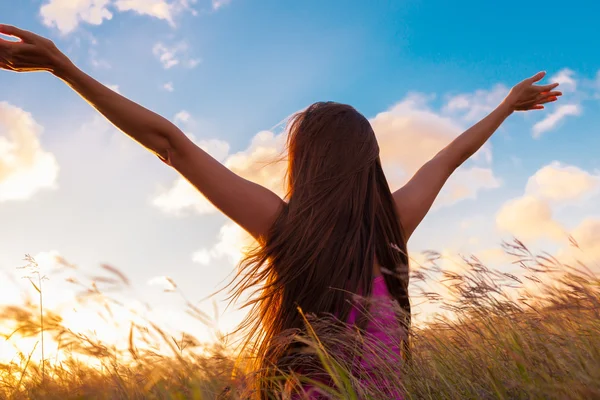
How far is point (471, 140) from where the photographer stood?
12.0 ft

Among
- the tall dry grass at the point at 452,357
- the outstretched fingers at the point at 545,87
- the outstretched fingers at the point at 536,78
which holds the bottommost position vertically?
the tall dry grass at the point at 452,357

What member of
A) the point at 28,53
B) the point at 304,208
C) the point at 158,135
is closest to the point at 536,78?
the point at 304,208

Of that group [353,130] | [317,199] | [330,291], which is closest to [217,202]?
[317,199]

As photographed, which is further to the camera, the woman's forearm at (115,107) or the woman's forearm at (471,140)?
the woman's forearm at (471,140)

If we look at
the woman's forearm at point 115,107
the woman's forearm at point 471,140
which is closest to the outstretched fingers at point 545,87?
the woman's forearm at point 471,140

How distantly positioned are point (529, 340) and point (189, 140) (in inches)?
65.8

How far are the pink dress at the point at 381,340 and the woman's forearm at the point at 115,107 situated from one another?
122 cm

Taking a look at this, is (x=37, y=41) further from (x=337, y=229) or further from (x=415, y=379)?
(x=415, y=379)

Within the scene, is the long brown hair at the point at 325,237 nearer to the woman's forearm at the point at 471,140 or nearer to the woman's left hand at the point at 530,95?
the woman's forearm at the point at 471,140

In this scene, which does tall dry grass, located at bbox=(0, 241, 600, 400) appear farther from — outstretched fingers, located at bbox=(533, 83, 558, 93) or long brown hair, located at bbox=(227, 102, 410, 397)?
outstretched fingers, located at bbox=(533, 83, 558, 93)

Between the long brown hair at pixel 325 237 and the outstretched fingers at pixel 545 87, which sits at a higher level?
the outstretched fingers at pixel 545 87

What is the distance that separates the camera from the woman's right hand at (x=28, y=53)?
7.23ft

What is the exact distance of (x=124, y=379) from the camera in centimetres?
292

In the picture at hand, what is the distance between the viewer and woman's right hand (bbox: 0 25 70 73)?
220cm
